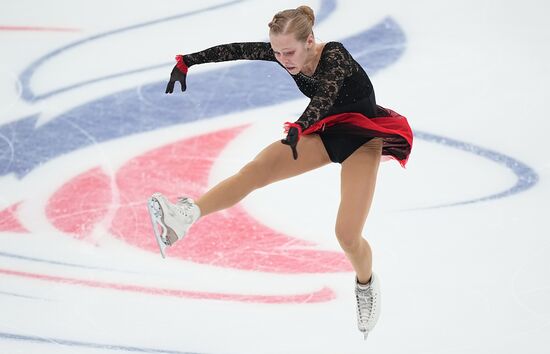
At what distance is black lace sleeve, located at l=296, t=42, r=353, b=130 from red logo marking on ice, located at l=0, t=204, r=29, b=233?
2.35 m

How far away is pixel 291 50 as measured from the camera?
3779 millimetres

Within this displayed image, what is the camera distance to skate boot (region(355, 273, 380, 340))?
4.27 metres

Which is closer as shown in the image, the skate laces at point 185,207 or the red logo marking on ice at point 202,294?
the skate laces at point 185,207

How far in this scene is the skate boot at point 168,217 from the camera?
3.77 m

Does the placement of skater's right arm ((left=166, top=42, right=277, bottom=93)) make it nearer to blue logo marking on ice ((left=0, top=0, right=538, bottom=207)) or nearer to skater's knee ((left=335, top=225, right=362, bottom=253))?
skater's knee ((left=335, top=225, right=362, bottom=253))

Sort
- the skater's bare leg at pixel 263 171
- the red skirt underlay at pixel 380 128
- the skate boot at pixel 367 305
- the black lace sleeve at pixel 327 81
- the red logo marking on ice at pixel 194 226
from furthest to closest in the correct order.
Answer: the red logo marking on ice at pixel 194 226, the skate boot at pixel 367 305, the red skirt underlay at pixel 380 128, the skater's bare leg at pixel 263 171, the black lace sleeve at pixel 327 81

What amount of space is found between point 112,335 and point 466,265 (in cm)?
191

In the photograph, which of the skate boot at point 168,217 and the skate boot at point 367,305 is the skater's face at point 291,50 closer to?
the skate boot at point 168,217

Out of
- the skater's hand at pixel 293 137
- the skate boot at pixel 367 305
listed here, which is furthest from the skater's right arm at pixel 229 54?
the skate boot at pixel 367 305

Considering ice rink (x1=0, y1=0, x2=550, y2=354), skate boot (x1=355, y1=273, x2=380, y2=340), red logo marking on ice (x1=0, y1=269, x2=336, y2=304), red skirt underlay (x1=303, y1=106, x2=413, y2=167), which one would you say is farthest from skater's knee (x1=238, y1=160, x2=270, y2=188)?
red logo marking on ice (x1=0, y1=269, x2=336, y2=304)

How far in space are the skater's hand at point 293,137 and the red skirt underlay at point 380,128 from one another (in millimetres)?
506

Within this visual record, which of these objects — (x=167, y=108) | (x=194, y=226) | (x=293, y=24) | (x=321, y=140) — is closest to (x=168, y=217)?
(x=321, y=140)

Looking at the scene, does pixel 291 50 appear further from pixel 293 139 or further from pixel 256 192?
pixel 256 192

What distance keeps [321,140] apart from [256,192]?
1.72 metres
